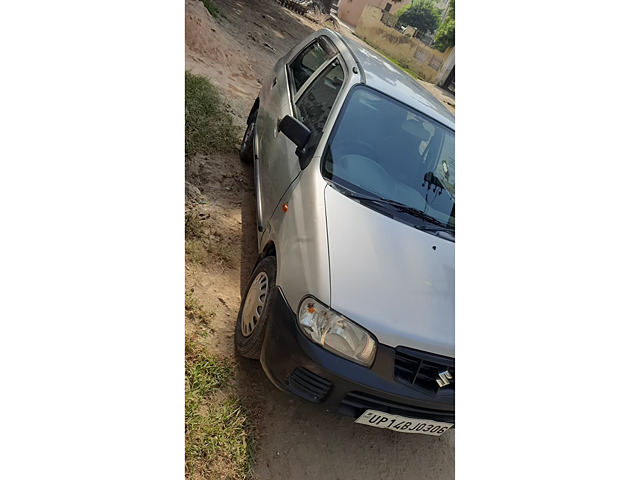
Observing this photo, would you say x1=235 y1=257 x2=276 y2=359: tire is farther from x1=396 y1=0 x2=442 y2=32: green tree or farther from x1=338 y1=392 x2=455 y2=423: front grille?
x1=396 y1=0 x2=442 y2=32: green tree

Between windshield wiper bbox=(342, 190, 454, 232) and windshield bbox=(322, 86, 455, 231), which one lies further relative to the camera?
windshield bbox=(322, 86, 455, 231)

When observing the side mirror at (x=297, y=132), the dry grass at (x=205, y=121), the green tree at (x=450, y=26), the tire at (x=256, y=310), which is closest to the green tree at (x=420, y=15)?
the green tree at (x=450, y=26)

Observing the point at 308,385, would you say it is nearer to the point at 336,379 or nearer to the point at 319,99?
the point at 336,379

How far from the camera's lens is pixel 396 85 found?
3285 mm

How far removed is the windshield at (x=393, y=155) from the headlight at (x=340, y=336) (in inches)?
33.9

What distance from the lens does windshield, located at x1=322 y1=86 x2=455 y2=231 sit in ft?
8.96

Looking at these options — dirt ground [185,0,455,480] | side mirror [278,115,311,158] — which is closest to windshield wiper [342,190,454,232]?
side mirror [278,115,311,158]

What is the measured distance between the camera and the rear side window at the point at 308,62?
360 cm

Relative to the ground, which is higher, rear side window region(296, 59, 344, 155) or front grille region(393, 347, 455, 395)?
rear side window region(296, 59, 344, 155)

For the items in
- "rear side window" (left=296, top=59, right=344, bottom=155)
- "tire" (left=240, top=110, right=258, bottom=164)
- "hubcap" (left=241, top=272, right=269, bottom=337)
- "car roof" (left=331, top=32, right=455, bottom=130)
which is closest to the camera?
"hubcap" (left=241, top=272, right=269, bottom=337)

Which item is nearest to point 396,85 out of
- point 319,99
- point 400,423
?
point 319,99

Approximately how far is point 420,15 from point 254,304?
21.7m
